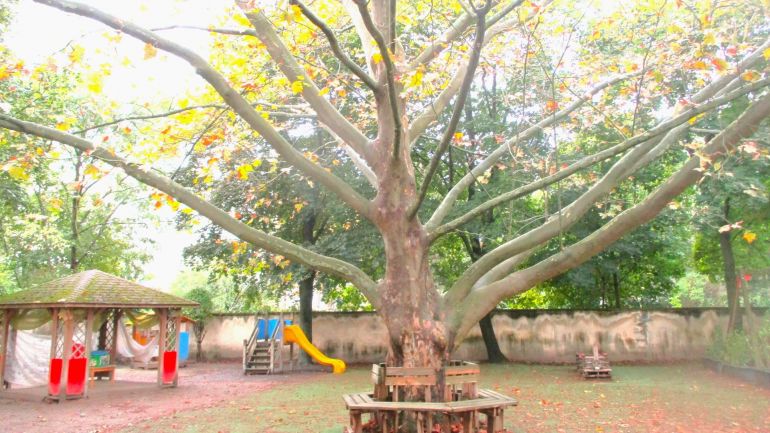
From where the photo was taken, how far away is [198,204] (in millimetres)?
6246

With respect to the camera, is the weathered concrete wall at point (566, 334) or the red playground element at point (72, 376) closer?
the red playground element at point (72, 376)

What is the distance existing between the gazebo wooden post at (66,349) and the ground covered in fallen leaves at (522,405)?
0.44 metres

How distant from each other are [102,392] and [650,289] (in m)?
18.5

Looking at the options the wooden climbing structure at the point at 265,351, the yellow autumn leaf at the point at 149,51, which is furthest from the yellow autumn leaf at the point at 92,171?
the wooden climbing structure at the point at 265,351

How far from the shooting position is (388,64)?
16.8 feet

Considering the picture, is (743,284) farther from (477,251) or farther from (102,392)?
(102,392)

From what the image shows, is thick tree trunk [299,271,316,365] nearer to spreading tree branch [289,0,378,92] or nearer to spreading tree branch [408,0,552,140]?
spreading tree branch [408,0,552,140]

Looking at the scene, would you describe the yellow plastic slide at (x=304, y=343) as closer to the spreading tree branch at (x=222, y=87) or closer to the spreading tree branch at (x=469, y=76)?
the spreading tree branch at (x=222, y=87)

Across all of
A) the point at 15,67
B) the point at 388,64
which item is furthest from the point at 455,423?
the point at 15,67

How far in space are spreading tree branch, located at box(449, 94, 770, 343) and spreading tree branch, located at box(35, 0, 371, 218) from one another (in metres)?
1.81

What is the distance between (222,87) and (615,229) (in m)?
4.61

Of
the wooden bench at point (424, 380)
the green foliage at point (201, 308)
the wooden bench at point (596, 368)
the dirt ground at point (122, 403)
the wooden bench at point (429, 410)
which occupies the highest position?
the green foliage at point (201, 308)

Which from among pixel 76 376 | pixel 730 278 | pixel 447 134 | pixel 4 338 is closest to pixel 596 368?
pixel 730 278

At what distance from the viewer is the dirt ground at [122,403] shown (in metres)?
9.27
